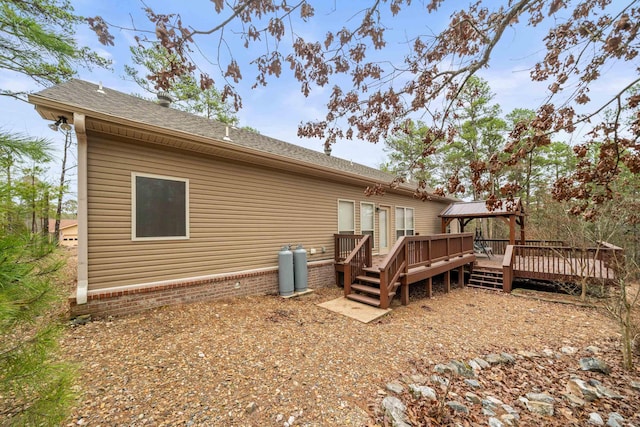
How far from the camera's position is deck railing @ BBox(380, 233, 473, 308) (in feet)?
17.9

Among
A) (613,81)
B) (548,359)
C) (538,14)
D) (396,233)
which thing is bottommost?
(548,359)

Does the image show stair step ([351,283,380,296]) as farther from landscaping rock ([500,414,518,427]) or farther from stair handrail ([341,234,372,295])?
landscaping rock ([500,414,518,427])

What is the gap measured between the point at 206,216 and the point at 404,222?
8.52 meters

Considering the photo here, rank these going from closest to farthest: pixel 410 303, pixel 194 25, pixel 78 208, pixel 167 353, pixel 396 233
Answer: pixel 194 25, pixel 167 353, pixel 78 208, pixel 410 303, pixel 396 233

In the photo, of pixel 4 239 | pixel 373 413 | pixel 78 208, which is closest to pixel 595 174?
pixel 373 413

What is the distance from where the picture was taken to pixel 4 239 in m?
1.38

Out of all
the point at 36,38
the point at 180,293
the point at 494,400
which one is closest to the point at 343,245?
the point at 180,293

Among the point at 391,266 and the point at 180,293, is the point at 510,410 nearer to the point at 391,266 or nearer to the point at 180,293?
the point at 391,266

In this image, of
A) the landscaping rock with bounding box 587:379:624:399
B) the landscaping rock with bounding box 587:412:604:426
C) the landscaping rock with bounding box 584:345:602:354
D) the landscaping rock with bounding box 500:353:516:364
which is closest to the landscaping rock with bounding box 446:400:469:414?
the landscaping rock with bounding box 587:412:604:426

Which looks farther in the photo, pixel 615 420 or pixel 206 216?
pixel 206 216

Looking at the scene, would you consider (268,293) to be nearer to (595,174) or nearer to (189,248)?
(189,248)

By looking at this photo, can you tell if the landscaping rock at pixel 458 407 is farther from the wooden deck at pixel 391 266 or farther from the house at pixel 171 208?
the house at pixel 171 208

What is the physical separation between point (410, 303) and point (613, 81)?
5216 mm

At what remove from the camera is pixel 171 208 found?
5125mm
